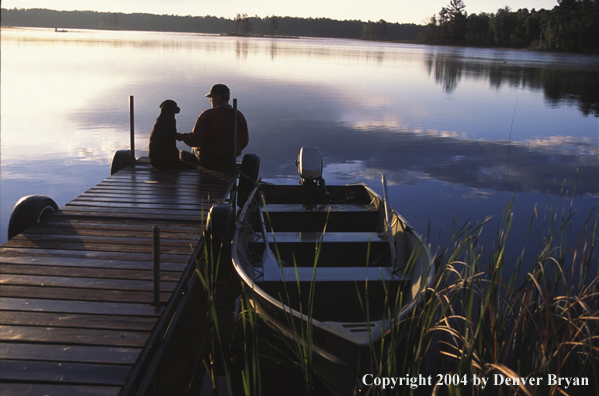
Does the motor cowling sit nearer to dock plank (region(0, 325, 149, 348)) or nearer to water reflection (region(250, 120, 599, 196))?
water reflection (region(250, 120, 599, 196))

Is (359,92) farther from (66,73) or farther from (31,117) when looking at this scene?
(66,73)

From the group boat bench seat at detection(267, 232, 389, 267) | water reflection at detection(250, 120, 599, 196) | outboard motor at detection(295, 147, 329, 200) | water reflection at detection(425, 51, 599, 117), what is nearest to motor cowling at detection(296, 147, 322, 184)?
outboard motor at detection(295, 147, 329, 200)

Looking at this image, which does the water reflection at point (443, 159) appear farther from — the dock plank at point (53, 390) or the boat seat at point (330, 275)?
the dock plank at point (53, 390)

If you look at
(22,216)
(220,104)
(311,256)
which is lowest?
(311,256)

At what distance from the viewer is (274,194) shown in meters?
6.31

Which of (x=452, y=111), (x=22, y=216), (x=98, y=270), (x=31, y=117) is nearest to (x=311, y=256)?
(x=98, y=270)

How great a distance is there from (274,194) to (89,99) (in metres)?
12.9

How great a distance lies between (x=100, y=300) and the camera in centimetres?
322

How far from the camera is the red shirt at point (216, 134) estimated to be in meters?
6.71

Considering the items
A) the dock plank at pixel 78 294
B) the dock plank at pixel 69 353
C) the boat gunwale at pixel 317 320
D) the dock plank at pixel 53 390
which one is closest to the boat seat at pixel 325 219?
Result: the boat gunwale at pixel 317 320

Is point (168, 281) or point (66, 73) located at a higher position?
point (66, 73)

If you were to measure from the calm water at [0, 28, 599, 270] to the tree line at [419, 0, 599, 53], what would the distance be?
187ft

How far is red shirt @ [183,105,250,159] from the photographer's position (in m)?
6.71

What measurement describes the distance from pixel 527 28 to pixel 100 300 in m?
97.8
